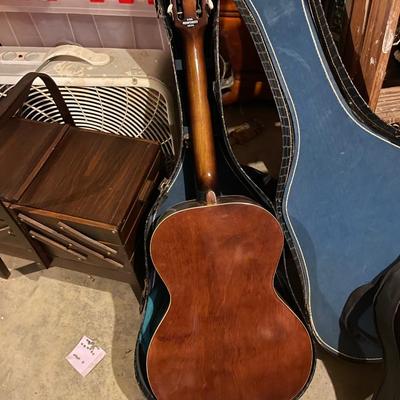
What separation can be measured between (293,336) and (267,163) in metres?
0.65

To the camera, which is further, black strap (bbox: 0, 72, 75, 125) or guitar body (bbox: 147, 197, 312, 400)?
black strap (bbox: 0, 72, 75, 125)

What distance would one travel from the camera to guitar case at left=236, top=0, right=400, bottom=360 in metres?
0.91

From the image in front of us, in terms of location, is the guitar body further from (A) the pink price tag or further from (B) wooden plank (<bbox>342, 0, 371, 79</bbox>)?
(B) wooden plank (<bbox>342, 0, 371, 79</bbox>)

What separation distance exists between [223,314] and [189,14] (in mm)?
584

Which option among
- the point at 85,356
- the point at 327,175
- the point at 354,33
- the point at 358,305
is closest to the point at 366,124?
the point at 327,175

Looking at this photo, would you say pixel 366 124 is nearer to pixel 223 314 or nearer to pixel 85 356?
pixel 223 314

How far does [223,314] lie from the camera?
98cm

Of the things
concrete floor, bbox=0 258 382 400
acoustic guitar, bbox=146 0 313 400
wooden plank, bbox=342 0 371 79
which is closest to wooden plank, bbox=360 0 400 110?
wooden plank, bbox=342 0 371 79

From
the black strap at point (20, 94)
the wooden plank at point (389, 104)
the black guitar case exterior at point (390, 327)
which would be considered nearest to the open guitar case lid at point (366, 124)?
the black guitar case exterior at point (390, 327)

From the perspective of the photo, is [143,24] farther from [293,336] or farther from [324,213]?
[293,336]

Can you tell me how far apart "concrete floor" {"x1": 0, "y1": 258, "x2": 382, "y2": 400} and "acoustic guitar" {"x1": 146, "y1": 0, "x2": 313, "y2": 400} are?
0.19 metres

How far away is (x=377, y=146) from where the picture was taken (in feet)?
3.15

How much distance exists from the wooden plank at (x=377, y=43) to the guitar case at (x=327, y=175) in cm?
17

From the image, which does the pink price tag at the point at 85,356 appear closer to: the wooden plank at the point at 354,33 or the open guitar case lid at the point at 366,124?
the open guitar case lid at the point at 366,124
